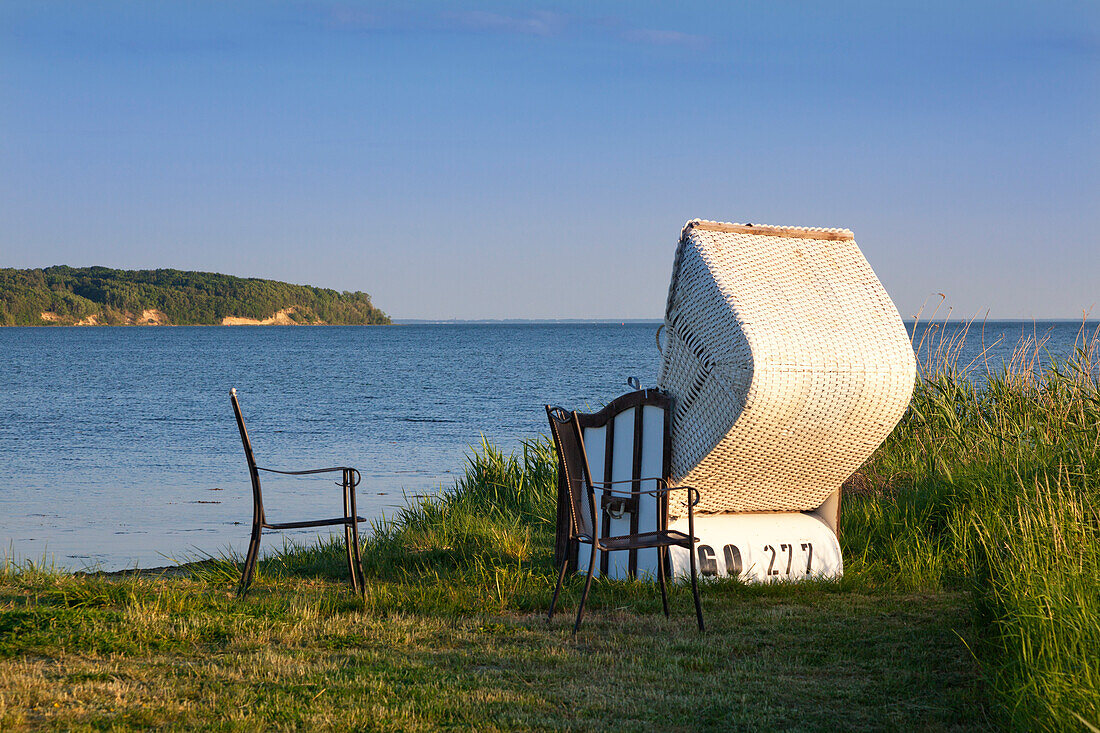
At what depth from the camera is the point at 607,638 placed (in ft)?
16.6

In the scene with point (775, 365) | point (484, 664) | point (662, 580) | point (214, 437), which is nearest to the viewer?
point (484, 664)

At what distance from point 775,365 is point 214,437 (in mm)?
20457

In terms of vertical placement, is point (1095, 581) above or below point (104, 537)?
above

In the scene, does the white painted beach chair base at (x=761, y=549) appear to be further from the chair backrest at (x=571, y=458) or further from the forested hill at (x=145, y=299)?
the forested hill at (x=145, y=299)

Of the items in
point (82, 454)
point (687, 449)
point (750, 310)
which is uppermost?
point (750, 310)

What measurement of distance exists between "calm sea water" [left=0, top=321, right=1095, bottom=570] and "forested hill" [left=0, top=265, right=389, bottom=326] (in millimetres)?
92856

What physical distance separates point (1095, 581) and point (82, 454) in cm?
1983

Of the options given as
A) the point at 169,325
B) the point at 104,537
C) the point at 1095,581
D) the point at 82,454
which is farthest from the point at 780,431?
the point at 169,325

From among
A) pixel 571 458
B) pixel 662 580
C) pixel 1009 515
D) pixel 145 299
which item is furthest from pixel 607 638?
pixel 145 299

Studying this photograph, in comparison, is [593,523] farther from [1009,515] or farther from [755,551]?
[1009,515]

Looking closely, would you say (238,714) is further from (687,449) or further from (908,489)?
(908,489)

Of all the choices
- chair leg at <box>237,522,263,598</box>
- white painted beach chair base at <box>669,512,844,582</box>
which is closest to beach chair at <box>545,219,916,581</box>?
white painted beach chair base at <box>669,512,844,582</box>

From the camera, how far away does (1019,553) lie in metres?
4.75

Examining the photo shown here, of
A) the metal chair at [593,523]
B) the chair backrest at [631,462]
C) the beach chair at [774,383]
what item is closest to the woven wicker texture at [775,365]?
the beach chair at [774,383]
